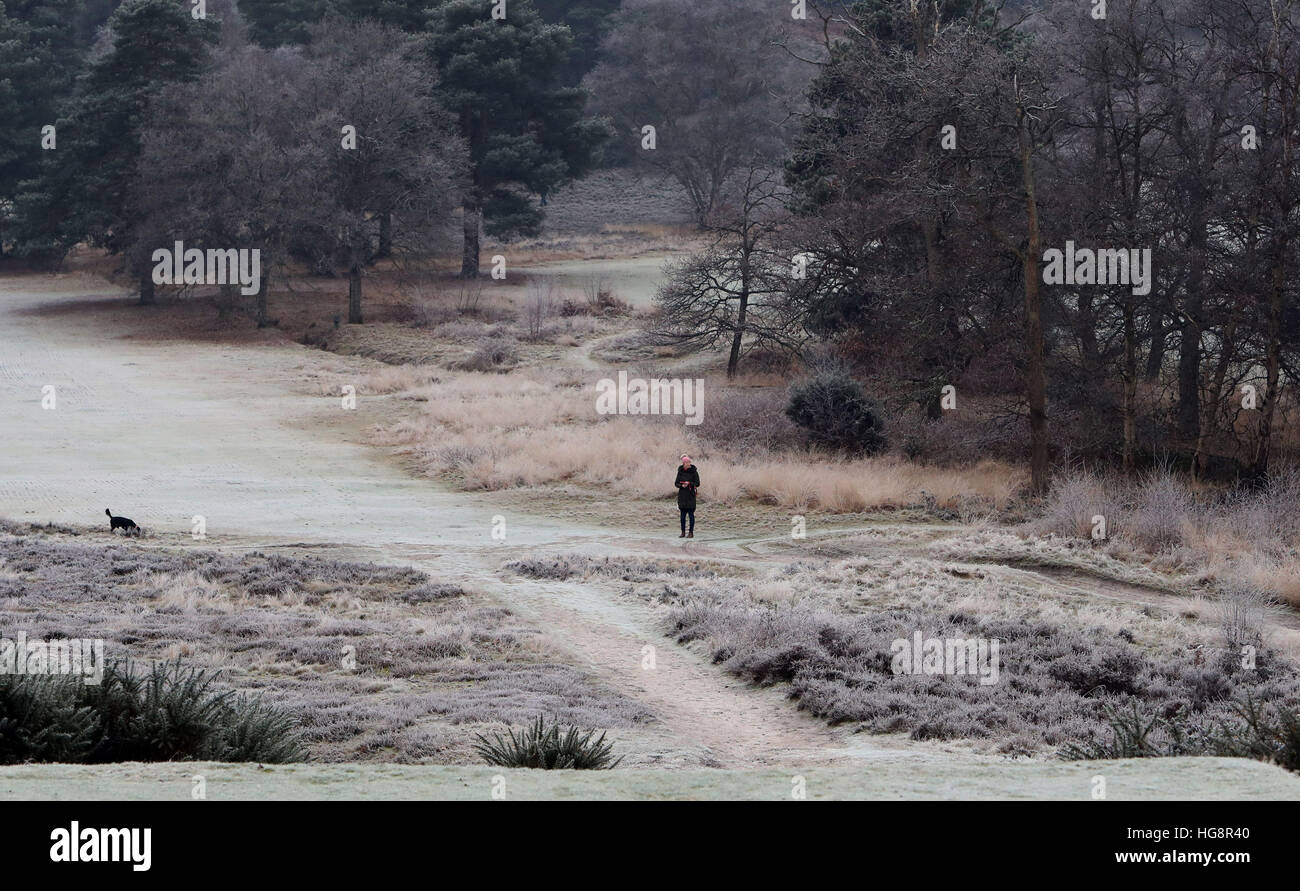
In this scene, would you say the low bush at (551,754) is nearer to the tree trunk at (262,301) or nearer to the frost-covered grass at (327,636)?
the frost-covered grass at (327,636)

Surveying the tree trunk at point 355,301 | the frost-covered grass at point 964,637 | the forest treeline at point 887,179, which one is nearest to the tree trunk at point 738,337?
the forest treeline at point 887,179

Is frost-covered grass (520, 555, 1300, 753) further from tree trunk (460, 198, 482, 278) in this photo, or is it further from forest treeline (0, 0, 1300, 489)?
tree trunk (460, 198, 482, 278)

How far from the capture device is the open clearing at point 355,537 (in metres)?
6.45

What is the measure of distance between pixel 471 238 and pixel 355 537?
4242cm

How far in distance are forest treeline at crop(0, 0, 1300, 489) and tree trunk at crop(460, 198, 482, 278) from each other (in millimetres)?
128

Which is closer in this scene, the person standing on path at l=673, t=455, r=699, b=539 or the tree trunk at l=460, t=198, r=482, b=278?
the person standing on path at l=673, t=455, r=699, b=539

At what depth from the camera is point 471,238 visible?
206 ft

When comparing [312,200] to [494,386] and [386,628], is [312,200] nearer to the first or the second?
[494,386]

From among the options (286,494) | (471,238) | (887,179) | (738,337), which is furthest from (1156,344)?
(471,238)

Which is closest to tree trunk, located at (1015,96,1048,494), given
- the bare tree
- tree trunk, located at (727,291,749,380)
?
the bare tree

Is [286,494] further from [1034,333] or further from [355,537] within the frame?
[1034,333]

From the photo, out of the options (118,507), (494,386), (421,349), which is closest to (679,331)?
(494,386)

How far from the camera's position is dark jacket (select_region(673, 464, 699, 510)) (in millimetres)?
22234

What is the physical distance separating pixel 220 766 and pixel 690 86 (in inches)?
3001
